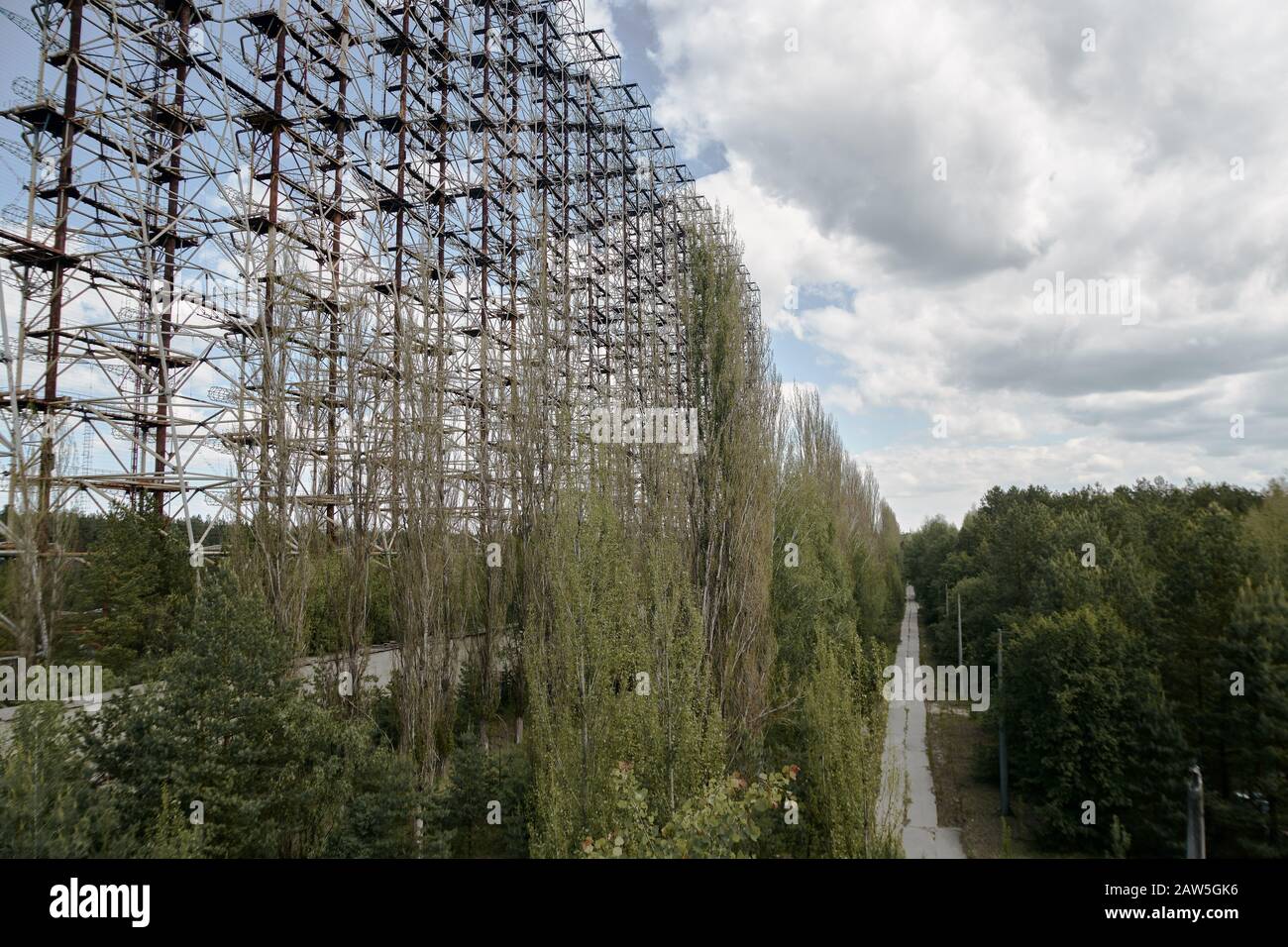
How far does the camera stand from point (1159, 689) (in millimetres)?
10484

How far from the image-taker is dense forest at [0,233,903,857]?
579 cm

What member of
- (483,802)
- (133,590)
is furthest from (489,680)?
(133,590)

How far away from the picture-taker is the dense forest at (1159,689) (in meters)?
8.86

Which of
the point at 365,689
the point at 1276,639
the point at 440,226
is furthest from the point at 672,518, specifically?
the point at 440,226

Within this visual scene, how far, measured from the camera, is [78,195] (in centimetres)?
1083

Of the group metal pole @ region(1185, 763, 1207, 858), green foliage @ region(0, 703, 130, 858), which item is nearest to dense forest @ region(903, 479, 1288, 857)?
metal pole @ region(1185, 763, 1207, 858)

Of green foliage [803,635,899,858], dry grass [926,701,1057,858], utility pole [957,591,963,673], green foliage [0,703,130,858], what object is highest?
green foliage [0,703,130,858]

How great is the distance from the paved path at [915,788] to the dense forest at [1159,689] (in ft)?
5.76

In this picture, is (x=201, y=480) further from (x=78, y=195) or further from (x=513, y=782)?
(x=513, y=782)

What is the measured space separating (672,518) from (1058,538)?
13.3 meters

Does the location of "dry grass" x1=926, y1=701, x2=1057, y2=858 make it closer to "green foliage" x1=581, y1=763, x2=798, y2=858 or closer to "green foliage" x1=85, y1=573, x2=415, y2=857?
"green foliage" x1=581, y1=763, x2=798, y2=858

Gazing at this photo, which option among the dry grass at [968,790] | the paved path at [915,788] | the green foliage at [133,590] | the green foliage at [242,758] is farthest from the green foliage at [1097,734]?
the green foliage at [133,590]

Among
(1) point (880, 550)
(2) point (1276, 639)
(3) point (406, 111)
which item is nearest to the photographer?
(2) point (1276, 639)

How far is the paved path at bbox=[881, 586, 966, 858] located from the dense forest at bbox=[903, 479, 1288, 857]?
1.75m
